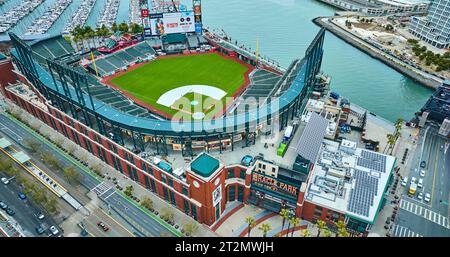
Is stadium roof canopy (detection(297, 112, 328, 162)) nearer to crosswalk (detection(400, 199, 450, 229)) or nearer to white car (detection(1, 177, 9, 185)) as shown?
crosswalk (detection(400, 199, 450, 229))

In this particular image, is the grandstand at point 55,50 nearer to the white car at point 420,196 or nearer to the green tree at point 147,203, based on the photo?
the green tree at point 147,203

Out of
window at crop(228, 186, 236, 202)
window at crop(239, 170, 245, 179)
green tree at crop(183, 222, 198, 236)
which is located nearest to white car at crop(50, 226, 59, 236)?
green tree at crop(183, 222, 198, 236)

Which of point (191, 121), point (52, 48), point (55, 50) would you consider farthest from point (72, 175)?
point (52, 48)

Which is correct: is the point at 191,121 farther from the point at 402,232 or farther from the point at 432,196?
the point at 432,196

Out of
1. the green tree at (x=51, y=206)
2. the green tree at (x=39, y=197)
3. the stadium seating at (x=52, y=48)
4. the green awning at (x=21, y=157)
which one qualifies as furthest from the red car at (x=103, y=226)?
the stadium seating at (x=52, y=48)
